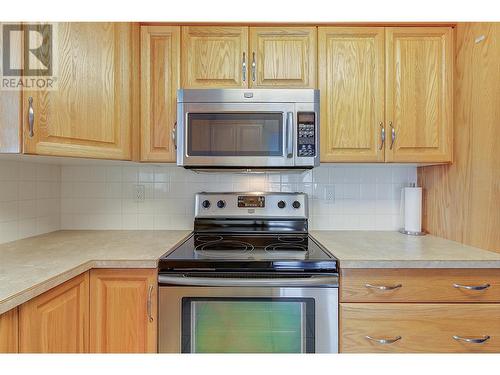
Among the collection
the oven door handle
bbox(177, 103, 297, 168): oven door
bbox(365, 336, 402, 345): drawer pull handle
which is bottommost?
bbox(365, 336, 402, 345): drawer pull handle

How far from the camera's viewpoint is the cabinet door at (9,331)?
85 centimetres

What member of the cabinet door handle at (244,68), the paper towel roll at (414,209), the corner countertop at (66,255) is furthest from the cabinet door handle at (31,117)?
the paper towel roll at (414,209)

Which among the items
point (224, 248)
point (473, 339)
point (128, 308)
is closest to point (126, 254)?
point (128, 308)

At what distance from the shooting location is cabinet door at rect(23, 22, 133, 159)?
4.10ft

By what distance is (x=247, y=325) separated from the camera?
1.28 metres

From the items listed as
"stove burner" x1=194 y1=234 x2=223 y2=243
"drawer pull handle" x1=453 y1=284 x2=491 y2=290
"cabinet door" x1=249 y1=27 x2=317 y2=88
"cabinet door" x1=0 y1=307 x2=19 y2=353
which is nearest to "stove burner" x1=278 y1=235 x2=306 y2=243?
"stove burner" x1=194 y1=234 x2=223 y2=243

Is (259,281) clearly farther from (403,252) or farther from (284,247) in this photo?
(403,252)

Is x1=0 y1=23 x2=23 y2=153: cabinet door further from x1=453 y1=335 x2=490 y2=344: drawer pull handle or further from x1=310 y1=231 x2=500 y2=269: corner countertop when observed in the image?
x1=453 y1=335 x2=490 y2=344: drawer pull handle

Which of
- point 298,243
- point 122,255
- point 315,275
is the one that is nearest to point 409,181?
point 298,243

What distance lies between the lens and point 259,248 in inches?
60.4

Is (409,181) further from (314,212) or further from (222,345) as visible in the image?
(222,345)

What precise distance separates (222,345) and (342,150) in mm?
1101

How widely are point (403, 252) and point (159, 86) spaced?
1453mm

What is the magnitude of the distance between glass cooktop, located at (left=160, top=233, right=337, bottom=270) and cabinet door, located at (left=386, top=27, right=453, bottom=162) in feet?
2.25
